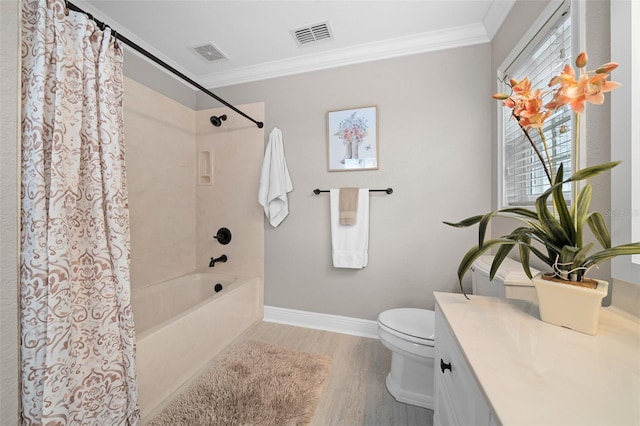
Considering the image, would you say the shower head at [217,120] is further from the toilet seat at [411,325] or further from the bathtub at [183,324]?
the toilet seat at [411,325]

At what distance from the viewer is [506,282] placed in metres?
0.96

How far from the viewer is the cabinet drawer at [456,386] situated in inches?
20.7

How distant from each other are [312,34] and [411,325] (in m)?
2.13

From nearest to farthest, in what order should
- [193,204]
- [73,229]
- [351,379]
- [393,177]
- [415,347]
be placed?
[73,229] → [415,347] → [351,379] → [393,177] → [193,204]

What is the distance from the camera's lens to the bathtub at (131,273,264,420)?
4.04ft

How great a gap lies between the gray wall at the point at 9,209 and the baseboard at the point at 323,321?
1.55 m

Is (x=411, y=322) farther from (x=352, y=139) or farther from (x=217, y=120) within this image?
(x=217, y=120)

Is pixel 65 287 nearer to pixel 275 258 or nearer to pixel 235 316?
pixel 235 316

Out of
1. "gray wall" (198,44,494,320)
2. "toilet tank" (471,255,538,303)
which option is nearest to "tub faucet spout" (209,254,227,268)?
"gray wall" (198,44,494,320)

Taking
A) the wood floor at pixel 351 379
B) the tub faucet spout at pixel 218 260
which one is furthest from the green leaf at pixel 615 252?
the tub faucet spout at pixel 218 260

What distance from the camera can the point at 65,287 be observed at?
849 millimetres

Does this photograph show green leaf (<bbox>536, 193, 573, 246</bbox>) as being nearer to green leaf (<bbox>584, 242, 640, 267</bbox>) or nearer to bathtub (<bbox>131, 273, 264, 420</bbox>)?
green leaf (<bbox>584, 242, 640, 267</bbox>)

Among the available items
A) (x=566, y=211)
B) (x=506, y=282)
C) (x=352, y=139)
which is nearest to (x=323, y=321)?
(x=506, y=282)

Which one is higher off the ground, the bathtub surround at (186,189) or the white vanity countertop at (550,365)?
the bathtub surround at (186,189)
